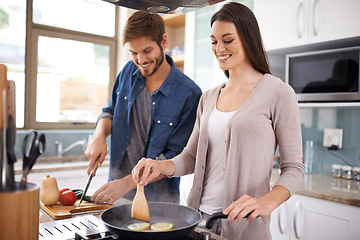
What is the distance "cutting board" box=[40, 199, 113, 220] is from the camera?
122cm

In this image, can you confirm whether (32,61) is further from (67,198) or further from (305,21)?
(305,21)

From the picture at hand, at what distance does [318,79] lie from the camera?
7.02 feet

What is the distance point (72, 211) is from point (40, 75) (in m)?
2.30

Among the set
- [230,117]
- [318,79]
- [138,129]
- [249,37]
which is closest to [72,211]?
[138,129]

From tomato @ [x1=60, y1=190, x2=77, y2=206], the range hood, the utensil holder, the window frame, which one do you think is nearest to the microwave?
the range hood

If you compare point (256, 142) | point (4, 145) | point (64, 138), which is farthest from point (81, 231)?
point (64, 138)

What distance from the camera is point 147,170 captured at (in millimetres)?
1138

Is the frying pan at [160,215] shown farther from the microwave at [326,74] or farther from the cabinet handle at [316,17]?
the cabinet handle at [316,17]

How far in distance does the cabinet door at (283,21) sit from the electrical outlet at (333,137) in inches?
25.9

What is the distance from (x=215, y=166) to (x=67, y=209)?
23.1 inches

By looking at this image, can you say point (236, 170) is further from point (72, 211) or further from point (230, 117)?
point (72, 211)

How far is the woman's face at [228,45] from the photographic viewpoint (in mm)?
1229

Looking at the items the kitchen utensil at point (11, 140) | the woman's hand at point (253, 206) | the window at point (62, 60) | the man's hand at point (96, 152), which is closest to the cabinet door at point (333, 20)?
the woman's hand at point (253, 206)

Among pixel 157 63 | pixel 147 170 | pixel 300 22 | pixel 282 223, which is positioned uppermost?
pixel 300 22
